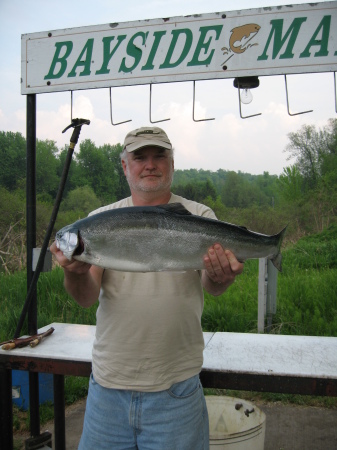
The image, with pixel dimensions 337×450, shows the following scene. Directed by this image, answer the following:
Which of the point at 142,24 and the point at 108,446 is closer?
the point at 108,446

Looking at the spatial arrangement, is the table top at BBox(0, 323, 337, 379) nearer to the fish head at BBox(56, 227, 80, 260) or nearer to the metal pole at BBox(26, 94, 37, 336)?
the metal pole at BBox(26, 94, 37, 336)

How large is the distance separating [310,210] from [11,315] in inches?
947

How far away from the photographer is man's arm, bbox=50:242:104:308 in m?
2.36

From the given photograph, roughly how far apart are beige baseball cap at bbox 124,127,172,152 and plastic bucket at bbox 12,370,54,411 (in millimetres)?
3307

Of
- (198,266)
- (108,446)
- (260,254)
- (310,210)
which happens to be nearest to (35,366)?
(108,446)

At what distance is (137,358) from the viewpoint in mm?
2484

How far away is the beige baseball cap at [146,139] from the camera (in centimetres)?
265

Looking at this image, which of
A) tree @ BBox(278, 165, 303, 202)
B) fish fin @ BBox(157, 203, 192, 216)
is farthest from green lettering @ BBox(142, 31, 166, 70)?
tree @ BBox(278, 165, 303, 202)

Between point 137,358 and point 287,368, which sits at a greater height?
point 137,358

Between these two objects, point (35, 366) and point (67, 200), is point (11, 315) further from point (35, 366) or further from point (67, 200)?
point (67, 200)

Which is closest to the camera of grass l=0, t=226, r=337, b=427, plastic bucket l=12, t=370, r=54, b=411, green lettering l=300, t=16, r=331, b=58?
green lettering l=300, t=16, r=331, b=58

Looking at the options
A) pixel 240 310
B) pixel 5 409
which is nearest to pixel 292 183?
pixel 240 310

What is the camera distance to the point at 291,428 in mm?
4617

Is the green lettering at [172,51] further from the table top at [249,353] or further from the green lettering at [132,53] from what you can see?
the table top at [249,353]
